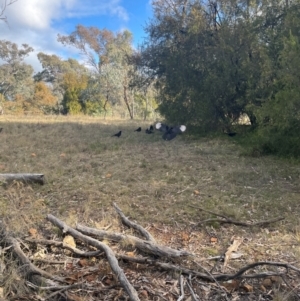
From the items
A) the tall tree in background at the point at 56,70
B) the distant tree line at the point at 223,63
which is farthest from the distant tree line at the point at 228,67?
the tall tree in background at the point at 56,70

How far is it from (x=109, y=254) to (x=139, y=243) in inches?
15.2

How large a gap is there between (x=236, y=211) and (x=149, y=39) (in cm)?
913

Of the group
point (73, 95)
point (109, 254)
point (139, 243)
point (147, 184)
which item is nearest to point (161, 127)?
point (147, 184)

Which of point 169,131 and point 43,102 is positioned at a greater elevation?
point 43,102

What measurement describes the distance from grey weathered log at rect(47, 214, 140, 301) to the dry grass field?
1.24 feet

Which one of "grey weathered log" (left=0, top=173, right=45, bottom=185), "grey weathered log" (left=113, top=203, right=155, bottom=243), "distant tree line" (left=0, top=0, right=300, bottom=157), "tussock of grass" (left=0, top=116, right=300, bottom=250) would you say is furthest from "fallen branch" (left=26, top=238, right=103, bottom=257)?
"distant tree line" (left=0, top=0, right=300, bottom=157)

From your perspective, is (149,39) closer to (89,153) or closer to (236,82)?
(236,82)

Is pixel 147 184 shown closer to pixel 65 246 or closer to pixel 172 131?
pixel 65 246

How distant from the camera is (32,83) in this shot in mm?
28312

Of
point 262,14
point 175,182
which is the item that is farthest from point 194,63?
point 175,182

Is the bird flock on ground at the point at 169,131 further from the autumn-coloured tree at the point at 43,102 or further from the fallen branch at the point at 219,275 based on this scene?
the autumn-coloured tree at the point at 43,102

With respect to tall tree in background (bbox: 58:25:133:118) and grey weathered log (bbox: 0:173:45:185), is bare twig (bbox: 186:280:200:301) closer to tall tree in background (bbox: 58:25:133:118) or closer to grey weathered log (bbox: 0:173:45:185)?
grey weathered log (bbox: 0:173:45:185)

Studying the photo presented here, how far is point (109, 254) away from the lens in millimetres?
2701

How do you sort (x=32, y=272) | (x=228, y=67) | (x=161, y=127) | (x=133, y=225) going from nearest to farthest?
(x=32, y=272) → (x=133, y=225) → (x=228, y=67) → (x=161, y=127)
